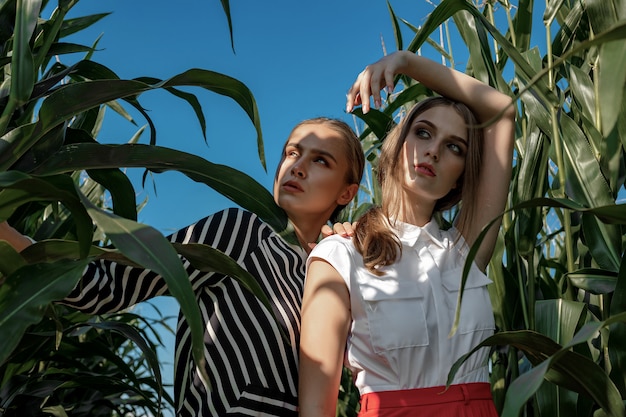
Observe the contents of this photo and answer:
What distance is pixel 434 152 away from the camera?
0.98m

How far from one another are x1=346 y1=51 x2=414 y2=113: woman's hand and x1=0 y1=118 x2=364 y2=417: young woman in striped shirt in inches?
7.8

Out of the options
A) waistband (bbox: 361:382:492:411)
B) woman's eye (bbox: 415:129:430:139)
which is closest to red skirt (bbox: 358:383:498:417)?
waistband (bbox: 361:382:492:411)

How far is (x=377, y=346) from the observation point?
894mm

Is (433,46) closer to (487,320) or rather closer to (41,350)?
(487,320)

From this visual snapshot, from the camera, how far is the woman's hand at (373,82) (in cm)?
88

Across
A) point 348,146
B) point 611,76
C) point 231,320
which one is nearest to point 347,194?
point 348,146

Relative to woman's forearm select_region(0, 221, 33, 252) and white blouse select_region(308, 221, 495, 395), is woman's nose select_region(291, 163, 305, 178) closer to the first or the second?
white blouse select_region(308, 221, 495, 395)

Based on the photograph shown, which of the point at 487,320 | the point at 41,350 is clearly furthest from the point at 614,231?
the point at 41,350

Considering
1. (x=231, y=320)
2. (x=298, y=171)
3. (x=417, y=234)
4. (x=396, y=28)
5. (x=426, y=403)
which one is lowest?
(x=426, y=403)

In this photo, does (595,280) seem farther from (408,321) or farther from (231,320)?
(231,320)

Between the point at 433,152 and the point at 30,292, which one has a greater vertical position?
the point at 433,152

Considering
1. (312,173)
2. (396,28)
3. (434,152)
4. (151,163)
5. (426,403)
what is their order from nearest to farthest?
(151,163) < (426,403) < (434,152) < (312,173) < (396,28)

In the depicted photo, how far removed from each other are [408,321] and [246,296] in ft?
0.75

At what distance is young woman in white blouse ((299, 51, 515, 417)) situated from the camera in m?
0.89
